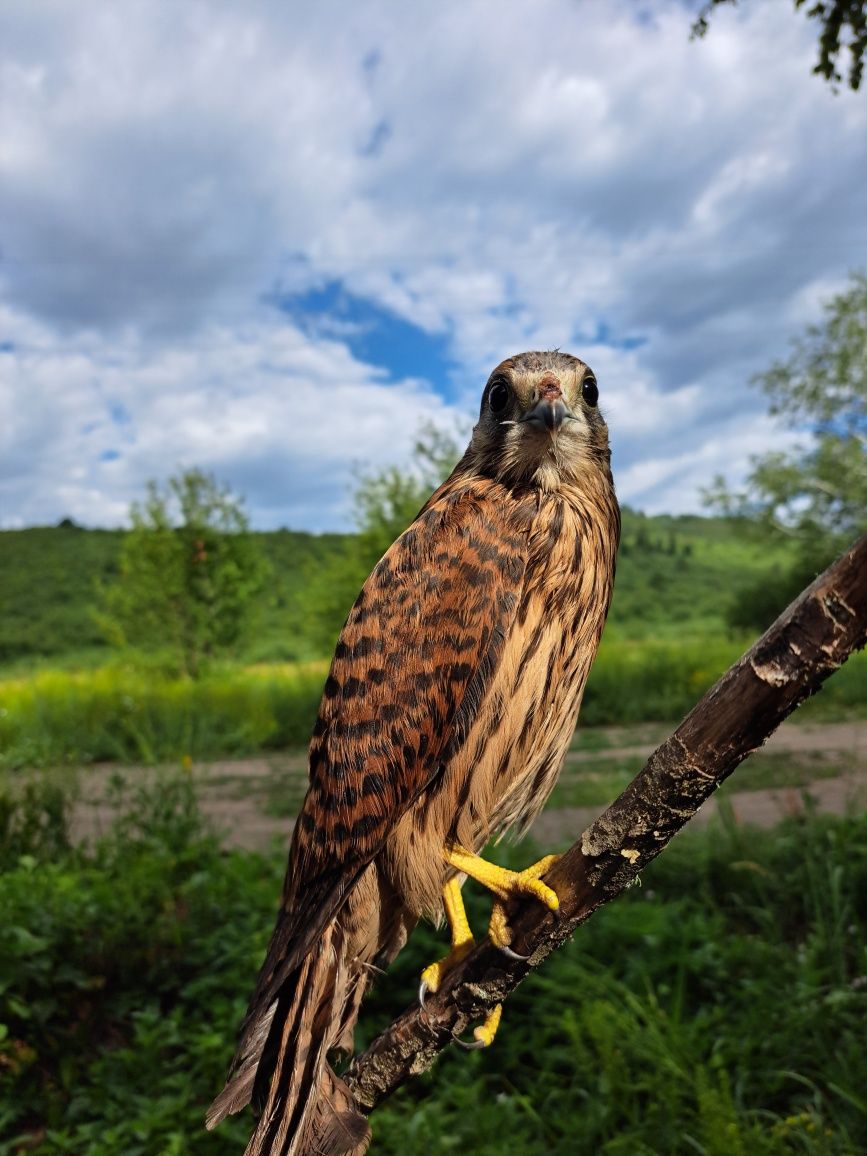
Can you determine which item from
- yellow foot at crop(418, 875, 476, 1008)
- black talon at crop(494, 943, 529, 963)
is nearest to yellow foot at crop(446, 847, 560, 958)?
black talon at crop(494, 943, 529, 963)

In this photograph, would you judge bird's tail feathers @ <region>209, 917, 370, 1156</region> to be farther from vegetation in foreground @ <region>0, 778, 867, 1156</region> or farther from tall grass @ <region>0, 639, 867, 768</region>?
tall grass @ <region>0, 639, 867, 768</region>

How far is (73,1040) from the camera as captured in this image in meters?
4.59

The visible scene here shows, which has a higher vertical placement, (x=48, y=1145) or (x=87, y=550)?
(x=87, y=550)

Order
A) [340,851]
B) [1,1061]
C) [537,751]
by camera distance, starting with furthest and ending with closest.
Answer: [1,1061], [537,751], [340,851]

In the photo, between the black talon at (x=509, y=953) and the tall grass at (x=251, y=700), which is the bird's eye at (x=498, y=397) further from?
the tall grass at (x=251, y=700)

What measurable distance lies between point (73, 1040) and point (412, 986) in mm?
1896

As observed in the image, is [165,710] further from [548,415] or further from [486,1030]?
[548,415]

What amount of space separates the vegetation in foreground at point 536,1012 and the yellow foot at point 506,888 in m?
2.38

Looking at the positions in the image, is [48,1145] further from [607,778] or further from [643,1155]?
[607,778]

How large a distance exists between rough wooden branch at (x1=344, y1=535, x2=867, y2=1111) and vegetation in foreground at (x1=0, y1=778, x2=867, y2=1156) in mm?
2273

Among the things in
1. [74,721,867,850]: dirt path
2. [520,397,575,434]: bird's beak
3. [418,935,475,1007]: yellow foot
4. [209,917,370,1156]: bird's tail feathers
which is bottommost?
[74,721,867,850]: dirt path

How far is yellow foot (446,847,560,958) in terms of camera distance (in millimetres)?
1434

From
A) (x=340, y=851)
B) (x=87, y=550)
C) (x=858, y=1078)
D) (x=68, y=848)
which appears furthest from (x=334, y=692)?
(x=87, y=550)

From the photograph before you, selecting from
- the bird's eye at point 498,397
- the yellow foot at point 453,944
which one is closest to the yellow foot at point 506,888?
the yellow foot at point 453,944
